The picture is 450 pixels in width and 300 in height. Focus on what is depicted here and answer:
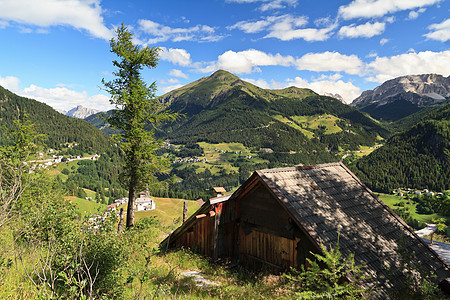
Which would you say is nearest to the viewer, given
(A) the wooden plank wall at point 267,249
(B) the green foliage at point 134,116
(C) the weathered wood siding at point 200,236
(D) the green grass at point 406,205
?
(A) the wooden plank wall at point 267,249

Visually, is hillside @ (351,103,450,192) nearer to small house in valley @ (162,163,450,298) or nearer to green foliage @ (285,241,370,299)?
small house in valley @ (162,163,450,298)

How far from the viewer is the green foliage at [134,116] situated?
17078mm

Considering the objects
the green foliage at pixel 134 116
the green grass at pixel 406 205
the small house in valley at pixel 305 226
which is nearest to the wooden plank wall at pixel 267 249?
the small house in valley at pixel 305 226

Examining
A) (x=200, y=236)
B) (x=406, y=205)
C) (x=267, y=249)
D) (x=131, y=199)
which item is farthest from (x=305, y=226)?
(x=406, y=205)

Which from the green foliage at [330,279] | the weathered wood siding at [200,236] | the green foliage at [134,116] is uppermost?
the green foliage at [134,116]

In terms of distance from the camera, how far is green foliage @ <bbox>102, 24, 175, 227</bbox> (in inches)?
672

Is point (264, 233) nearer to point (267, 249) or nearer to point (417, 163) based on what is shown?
point (267, 249)

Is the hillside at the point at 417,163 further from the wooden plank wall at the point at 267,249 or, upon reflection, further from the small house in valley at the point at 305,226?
the wooden plank wall at the point at 267,249

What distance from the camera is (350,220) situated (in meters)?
9.62

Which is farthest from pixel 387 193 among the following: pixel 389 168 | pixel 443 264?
pixel 443 264

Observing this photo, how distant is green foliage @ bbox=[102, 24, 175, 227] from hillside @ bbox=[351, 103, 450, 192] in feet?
620

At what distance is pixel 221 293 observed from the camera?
777cm

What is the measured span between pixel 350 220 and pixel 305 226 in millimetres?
2402

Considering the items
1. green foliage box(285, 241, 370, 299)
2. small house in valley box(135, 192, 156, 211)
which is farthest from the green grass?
green foliage box(285, 241, 370, 299)
